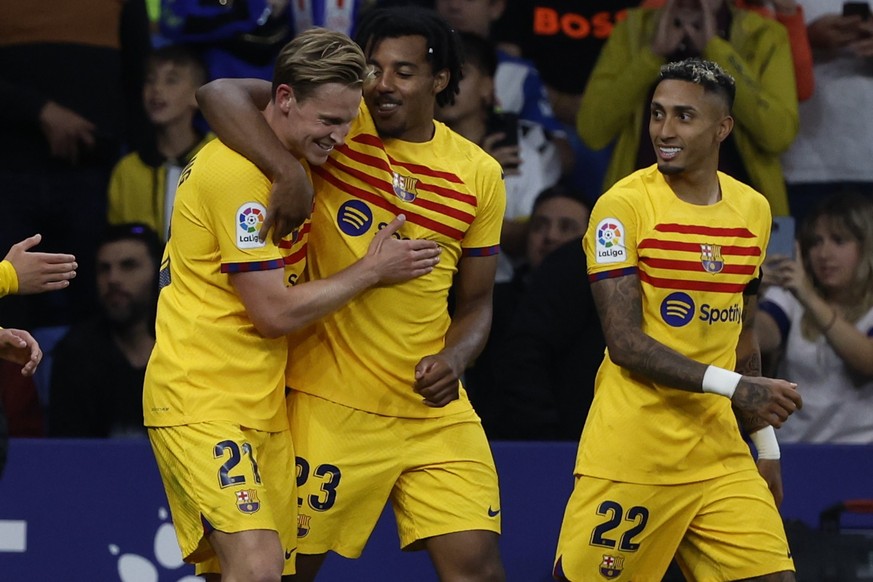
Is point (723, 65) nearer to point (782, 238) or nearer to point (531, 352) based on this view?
point (782, 238)

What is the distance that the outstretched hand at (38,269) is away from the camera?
446 centimetres

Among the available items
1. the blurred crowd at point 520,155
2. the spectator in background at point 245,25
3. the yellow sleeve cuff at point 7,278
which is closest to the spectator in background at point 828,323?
the blurred crowd at point 520,155

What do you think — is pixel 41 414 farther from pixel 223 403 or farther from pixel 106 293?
pixel 223 403

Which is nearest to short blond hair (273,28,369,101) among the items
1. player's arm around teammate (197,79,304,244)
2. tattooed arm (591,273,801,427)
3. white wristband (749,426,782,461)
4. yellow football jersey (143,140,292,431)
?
player's arm around teammate (197,79,304,244)

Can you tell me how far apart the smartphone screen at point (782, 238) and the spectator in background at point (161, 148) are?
252 cm

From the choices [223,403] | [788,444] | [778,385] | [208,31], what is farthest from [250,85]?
[788,444]

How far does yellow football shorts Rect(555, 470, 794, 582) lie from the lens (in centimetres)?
480

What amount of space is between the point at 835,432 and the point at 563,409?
45.3 inches

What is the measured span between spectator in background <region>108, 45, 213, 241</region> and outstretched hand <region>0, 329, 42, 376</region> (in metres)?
2.62

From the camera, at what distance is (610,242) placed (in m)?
4.85

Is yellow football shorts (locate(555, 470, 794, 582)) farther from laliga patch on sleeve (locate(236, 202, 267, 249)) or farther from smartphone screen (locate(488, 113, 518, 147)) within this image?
smartphone screen (locate(488, 113, 518, 147))

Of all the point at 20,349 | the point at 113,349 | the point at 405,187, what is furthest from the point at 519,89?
the point at 20,349

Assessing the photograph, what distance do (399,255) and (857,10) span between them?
A: 131 inches

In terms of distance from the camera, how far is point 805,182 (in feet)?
22.9
